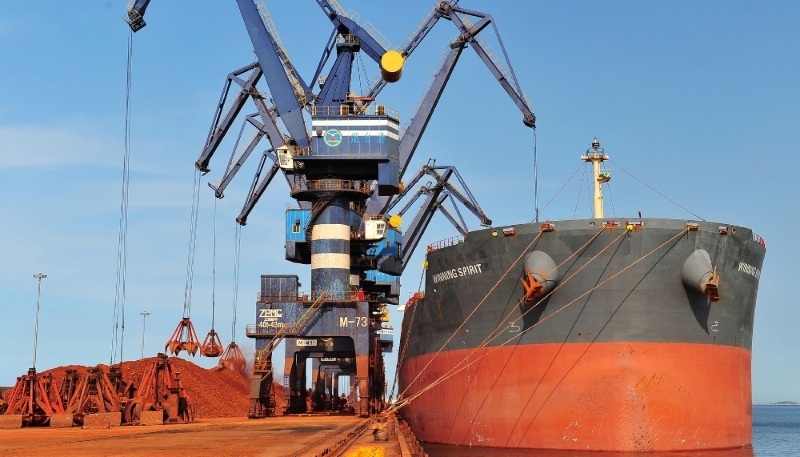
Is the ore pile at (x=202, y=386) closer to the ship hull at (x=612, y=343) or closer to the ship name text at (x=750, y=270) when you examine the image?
the ship hull at (x=612, y=343)

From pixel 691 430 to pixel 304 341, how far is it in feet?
81.4

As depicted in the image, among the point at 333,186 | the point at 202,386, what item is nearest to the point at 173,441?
the point at 333,186

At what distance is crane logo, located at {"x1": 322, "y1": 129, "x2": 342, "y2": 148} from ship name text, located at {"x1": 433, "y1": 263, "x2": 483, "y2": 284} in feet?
44.1

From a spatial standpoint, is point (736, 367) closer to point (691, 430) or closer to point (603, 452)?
point (691, 430)

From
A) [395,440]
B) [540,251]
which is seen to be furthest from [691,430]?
[395,440]

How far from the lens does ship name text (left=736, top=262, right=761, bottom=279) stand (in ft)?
93.7

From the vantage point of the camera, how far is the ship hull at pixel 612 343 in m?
26.1

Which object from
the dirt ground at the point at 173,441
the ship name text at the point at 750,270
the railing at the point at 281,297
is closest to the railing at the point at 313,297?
the railing at the point at 281,297

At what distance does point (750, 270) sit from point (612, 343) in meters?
6.38

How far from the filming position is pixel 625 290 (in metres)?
26.6

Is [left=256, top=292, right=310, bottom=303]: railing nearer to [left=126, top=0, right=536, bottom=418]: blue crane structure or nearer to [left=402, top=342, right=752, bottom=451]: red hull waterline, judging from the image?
[left=126, top=0, right=536, bottom=418]: blue crane structure

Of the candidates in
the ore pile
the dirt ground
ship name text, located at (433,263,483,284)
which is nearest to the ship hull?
ship name text, located at (433,263,483,284)

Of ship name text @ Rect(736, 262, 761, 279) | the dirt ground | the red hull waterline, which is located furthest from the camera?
ship name text @ Rect(736, 262, 761, 279)

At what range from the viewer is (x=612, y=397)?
26.0 m
